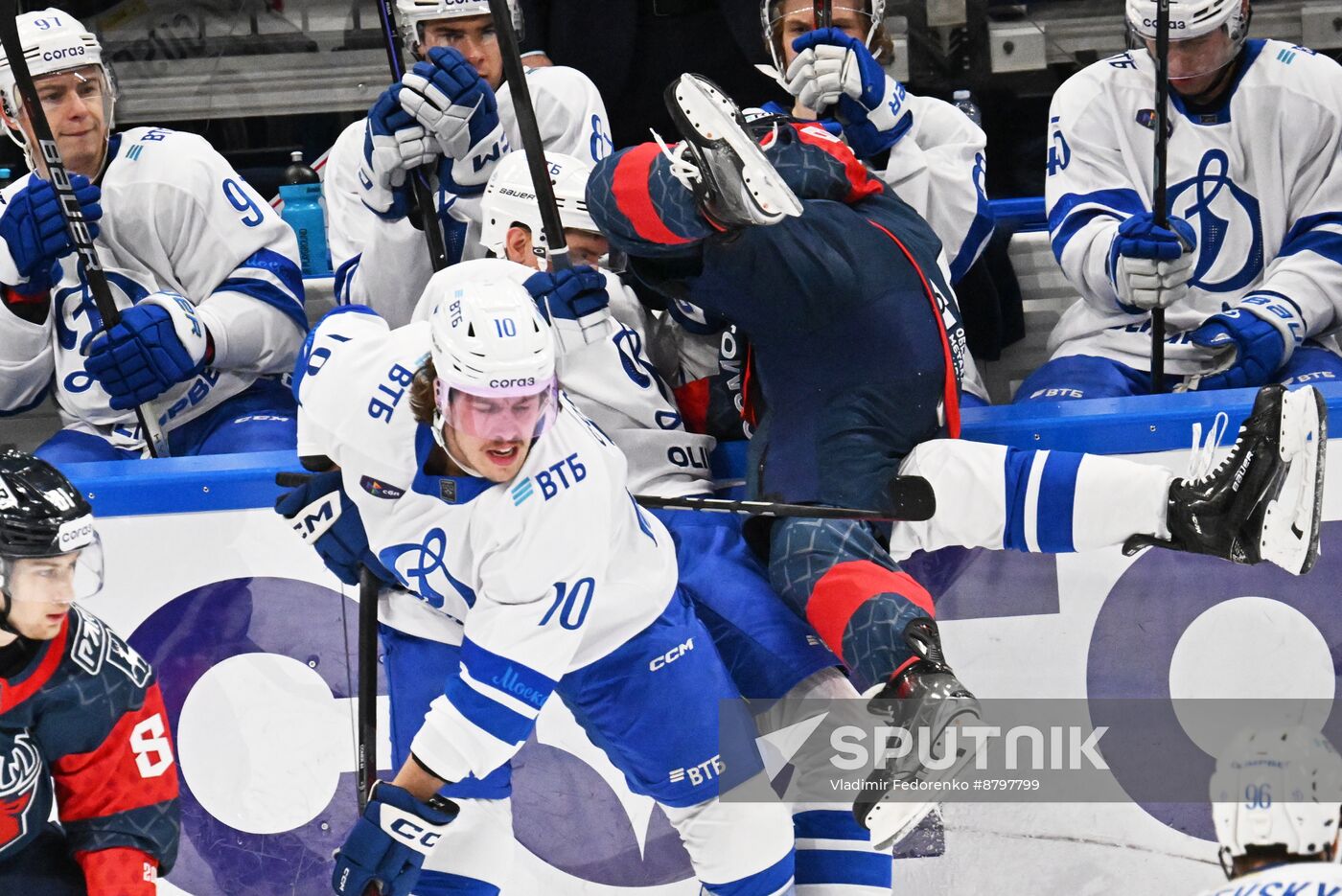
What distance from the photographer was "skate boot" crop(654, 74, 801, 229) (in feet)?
8.51

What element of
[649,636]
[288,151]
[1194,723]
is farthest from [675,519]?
[288,151]

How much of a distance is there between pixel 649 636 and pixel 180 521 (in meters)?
0.79

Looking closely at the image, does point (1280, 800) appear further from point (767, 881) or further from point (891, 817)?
point (767, 881)

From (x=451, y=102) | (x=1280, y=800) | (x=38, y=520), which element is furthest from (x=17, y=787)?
(x=1280, y=800)

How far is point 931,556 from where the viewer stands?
2.98 metres

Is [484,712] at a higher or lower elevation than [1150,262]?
lower

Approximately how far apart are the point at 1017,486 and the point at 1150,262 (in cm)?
61

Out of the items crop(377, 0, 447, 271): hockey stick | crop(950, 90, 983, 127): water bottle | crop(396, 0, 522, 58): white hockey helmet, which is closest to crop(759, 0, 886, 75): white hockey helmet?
crop(396, 0, 522, 58): white hockey helmet

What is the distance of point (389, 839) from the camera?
253 cm

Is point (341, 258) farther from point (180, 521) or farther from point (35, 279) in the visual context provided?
point (180, 521)

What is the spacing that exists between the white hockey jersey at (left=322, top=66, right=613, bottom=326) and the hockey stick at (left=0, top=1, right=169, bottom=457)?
0.47m

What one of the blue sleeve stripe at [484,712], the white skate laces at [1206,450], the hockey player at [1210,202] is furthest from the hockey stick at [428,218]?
the white skate laces at [1206,450]

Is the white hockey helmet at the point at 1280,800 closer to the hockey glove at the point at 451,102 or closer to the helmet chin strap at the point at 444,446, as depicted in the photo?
the helmet chin strap at the point at 444,446

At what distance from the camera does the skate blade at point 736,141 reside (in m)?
2.59
